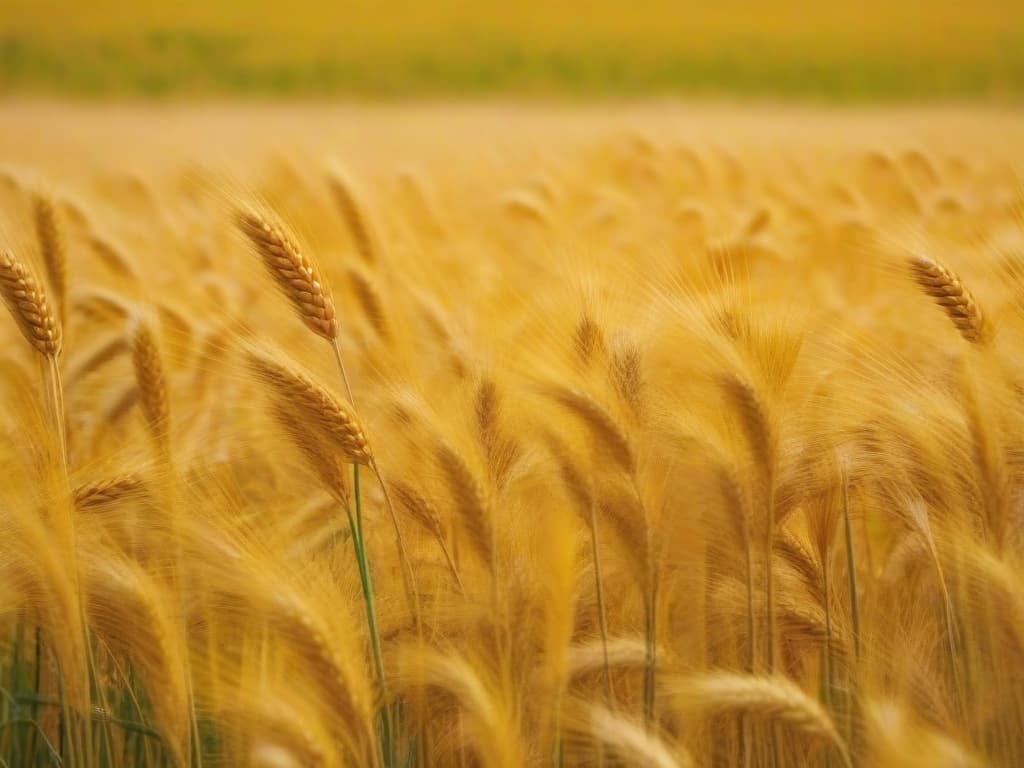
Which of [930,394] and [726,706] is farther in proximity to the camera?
[930,394]

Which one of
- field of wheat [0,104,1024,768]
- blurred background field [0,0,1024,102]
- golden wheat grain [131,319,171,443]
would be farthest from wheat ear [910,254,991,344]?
blurred background field [0,0,1024,102]

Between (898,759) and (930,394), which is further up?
(930,394)

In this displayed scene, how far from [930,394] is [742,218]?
1.19 metres

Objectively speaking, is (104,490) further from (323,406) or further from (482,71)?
(482,71)

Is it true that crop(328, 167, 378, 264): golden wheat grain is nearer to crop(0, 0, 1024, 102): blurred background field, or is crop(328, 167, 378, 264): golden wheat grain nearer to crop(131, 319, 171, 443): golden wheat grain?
crop(131, 319, 171, 443): golden wheat grain

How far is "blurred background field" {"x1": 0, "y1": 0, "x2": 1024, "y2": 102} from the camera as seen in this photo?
2.75m

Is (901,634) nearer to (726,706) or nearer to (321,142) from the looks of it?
(726,706)

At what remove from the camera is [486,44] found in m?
3.96

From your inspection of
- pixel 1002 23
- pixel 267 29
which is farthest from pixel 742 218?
pixel 267 29

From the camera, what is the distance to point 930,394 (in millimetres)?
827

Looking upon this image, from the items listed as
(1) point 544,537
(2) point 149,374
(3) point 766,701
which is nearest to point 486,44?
(2) point 149,374

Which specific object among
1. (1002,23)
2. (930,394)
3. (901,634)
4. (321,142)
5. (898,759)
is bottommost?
(898,759)

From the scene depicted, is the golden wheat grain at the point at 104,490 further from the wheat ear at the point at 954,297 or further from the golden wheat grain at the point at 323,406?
the wheat ear at the point at 954,297

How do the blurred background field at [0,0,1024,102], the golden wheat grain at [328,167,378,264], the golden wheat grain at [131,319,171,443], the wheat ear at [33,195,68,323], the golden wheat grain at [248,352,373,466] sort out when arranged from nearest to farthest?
the golden wheat grain at [248,352,373,466] < the golden wheat grain at [131,319,171,443] < the wheat ear at [33,195,68,323] < the golden wheat grain at [328,167,378,264] < the blurred background field at [0,0,1024,102]
